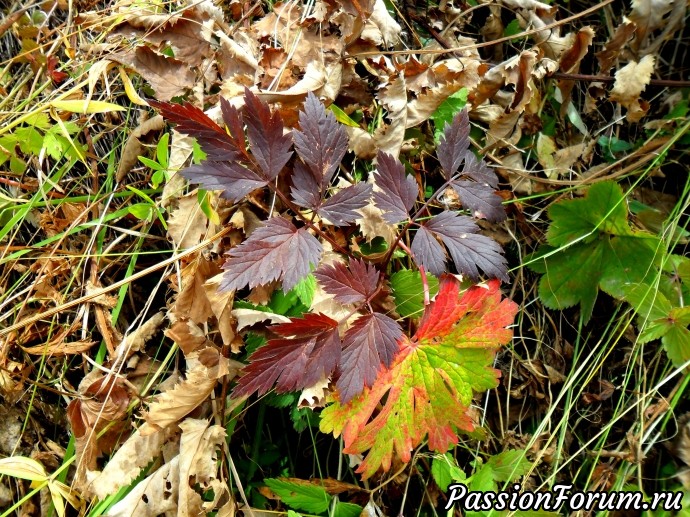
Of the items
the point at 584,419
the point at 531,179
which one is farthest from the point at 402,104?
the point at 584,419

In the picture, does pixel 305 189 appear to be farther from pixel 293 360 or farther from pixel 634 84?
pixel 634 84

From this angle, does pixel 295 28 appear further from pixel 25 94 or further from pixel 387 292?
pixel 25 94

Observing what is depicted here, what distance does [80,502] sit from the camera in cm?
128

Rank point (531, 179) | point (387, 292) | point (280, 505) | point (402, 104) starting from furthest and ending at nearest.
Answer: point (531, 179) → point (402, 104) → point (280, 505) → point (387, 292)

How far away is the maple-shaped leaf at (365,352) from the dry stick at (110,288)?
0.45m

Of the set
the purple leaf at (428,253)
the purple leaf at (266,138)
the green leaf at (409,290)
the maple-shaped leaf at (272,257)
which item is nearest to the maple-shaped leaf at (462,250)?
the purple leaf at (428,253)

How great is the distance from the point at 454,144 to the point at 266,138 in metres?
0.44

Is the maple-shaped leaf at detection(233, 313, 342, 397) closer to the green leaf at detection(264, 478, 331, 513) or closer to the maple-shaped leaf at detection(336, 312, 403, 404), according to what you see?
the maple-shaped leaf at detection(336, 312, 403, 404)

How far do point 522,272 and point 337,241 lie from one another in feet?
1.97

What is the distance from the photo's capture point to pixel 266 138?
3.52ft

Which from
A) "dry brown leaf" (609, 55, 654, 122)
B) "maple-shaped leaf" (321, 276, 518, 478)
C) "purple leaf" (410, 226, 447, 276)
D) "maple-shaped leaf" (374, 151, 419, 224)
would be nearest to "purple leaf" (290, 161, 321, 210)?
"maple-shaped leaf" (374, 151, 419, 224)

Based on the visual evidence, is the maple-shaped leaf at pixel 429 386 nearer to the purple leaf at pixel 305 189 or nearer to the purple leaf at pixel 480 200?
the purple leaf at pixel 480 200

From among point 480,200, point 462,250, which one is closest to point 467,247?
point 462,250

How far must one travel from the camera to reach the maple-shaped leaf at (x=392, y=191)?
1114 mm
